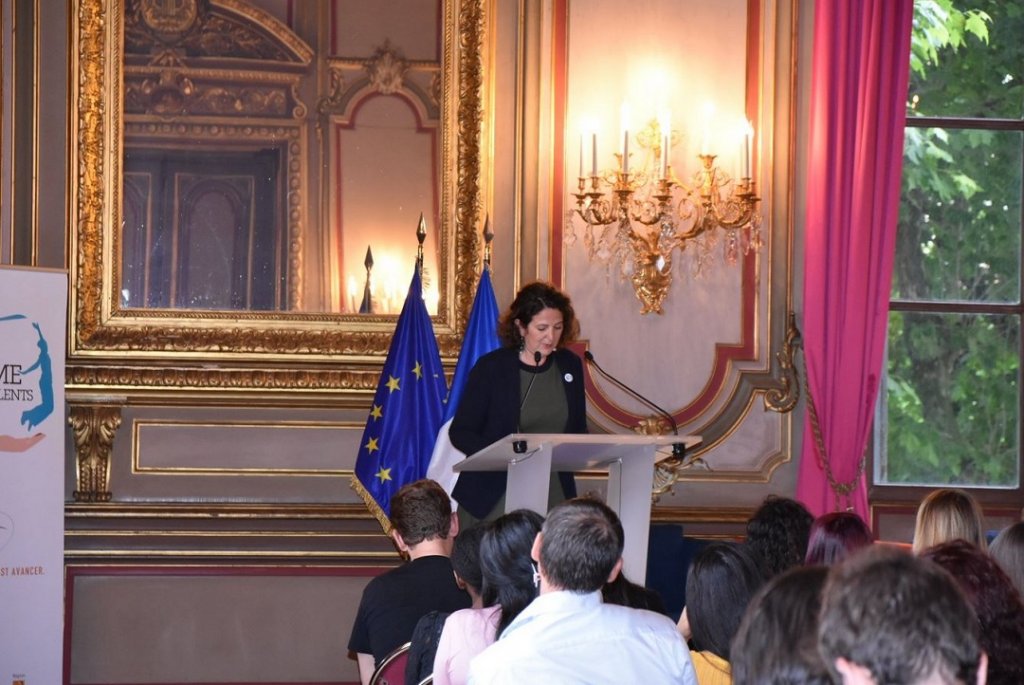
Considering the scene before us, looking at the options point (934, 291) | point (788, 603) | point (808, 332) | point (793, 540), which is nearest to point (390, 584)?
point (793, 540)

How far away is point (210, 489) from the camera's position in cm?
553

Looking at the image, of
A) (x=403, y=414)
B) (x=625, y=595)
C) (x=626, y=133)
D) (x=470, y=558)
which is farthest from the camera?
(x=626, y=133)

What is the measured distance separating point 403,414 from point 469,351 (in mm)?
354

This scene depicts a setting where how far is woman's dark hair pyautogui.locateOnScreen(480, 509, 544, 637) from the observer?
2.85 m

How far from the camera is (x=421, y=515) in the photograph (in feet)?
11.8

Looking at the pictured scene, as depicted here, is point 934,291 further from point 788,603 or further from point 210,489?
point 788,603

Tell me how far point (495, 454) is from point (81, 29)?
282 centimetres

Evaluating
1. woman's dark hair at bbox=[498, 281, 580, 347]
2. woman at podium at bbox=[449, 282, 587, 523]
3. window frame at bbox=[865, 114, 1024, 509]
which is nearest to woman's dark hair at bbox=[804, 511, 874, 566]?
woman at podium at bbox=[449, 282, 587, 523]

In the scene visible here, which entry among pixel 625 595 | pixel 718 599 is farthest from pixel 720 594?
pixel 625 595

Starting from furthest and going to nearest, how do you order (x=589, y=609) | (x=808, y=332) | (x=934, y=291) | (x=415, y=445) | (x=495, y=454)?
(x=934, y=291)
(x=808, y=332)
(x=415, y=445)
(x=495, y=454)
(x=589, y=609)

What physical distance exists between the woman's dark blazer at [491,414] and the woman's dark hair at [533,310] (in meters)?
0.07

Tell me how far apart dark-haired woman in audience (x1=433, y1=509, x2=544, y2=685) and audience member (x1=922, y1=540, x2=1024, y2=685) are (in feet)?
3.21

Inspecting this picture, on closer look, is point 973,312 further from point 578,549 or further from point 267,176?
point 578,549

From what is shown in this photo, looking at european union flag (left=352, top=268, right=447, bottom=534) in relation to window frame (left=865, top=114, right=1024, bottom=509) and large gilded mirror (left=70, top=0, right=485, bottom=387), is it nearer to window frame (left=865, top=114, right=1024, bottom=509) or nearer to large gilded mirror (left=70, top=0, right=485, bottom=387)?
large gilded mirror (left=70, top=0, right=485, bottom=387)
